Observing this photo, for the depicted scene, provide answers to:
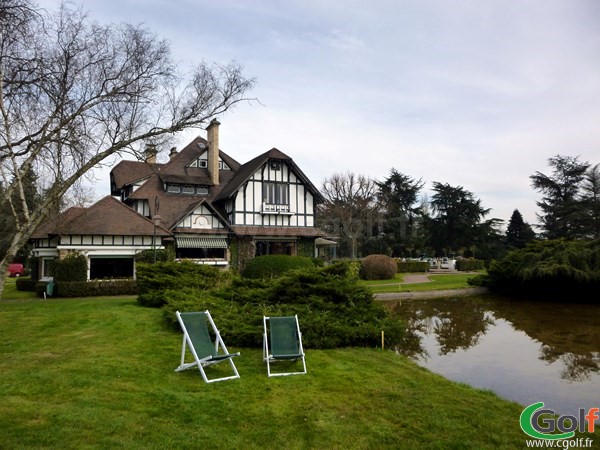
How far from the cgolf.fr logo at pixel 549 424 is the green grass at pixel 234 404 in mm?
178

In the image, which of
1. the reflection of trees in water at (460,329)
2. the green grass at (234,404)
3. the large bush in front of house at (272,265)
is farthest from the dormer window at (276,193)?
the green grass at (234,404)

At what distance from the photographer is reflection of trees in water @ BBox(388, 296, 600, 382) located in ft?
37.1

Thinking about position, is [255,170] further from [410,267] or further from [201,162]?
[410,267]

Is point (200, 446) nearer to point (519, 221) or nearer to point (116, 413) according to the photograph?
point (116, 413)

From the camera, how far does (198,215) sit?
27812mm

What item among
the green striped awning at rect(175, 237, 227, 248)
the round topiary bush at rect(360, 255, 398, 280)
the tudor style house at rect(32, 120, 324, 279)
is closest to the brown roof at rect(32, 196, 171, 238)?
the tudor style house at rect(32, 120, 324, 279)

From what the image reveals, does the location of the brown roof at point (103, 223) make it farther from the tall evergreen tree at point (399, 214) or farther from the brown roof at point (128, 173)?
the tall evergreen tree at point (399, 214)

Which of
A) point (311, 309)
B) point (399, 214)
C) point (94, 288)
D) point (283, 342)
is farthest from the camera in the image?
point (399, 214)

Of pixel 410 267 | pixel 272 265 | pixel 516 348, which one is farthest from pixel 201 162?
pixel 516 348

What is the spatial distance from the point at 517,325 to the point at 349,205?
117 feet

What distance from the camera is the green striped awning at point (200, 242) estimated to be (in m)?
27.1

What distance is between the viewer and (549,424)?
230 inches

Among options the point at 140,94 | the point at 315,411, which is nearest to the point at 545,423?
the point at 315,411

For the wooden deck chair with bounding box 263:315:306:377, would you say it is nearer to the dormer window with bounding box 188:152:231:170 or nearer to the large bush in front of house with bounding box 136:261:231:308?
the large bush in front of house with bounding box 136:261:231:308
